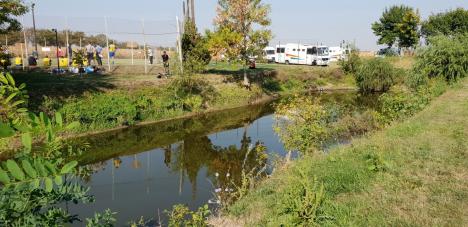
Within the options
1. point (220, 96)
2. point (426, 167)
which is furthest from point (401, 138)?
point (220, 96)

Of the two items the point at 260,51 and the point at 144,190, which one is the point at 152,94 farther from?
the point at 144,190

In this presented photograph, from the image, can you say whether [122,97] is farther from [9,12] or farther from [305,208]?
[305,208]

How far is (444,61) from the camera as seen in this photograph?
70.5 feet

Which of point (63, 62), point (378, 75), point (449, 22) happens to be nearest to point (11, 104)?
point (63, 62)

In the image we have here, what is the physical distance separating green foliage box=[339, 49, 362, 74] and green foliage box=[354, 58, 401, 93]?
4.96ft

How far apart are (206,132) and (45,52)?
26862 mm

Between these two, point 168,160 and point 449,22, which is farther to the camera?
point 449,22

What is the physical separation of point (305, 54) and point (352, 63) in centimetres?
949

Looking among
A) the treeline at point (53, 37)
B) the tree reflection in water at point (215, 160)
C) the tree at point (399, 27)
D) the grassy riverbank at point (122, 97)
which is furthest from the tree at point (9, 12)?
the tree at point (399, 27)

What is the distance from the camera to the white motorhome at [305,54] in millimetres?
46219

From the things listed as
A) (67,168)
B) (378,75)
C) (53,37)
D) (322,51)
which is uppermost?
(53,37)

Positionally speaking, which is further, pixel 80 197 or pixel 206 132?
pixel 206 132

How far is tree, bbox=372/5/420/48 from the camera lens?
51.7 meters

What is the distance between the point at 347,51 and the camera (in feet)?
127
